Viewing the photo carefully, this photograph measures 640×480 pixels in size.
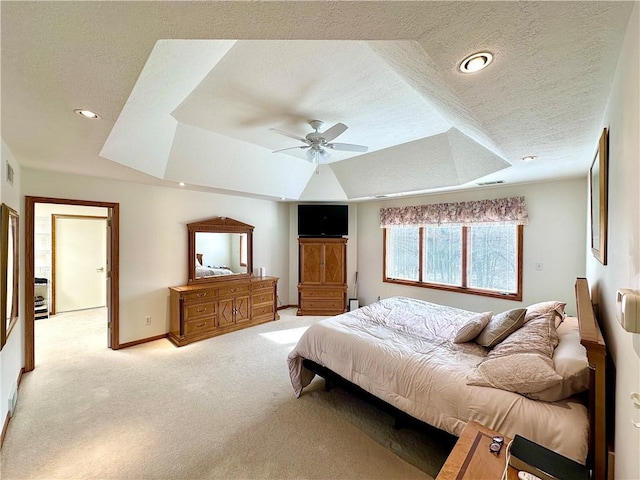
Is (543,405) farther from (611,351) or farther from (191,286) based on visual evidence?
(191,286)

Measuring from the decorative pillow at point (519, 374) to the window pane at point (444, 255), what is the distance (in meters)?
3.09

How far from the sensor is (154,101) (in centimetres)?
184

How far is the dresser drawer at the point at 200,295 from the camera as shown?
4.11 m

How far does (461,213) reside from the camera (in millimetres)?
4484

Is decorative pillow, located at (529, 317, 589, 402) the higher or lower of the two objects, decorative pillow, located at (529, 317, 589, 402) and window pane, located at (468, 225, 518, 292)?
the lower

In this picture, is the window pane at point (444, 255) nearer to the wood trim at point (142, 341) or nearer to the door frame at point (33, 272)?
the wood trim at point (142, 341)

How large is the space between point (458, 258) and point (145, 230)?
5088 mm

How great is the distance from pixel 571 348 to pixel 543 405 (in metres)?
0.50

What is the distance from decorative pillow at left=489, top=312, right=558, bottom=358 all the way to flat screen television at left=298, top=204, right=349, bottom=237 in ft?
12.6

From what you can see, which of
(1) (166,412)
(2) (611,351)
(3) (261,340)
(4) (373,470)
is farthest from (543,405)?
(3) (261,340)

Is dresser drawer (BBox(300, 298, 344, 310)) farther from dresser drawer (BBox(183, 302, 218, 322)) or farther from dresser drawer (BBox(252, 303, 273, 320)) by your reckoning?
dresser drawer (BBox(183, 302, 218, 322))

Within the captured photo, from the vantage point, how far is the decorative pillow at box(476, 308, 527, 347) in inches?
87.4

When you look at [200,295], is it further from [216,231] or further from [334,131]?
[334,131]

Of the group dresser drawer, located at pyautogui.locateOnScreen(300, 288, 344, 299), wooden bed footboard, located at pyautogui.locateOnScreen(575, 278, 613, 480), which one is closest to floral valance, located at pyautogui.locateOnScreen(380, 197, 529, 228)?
dresser drawer, located at pyautogui.locateOnScreen(300, 288, 344, 299)
